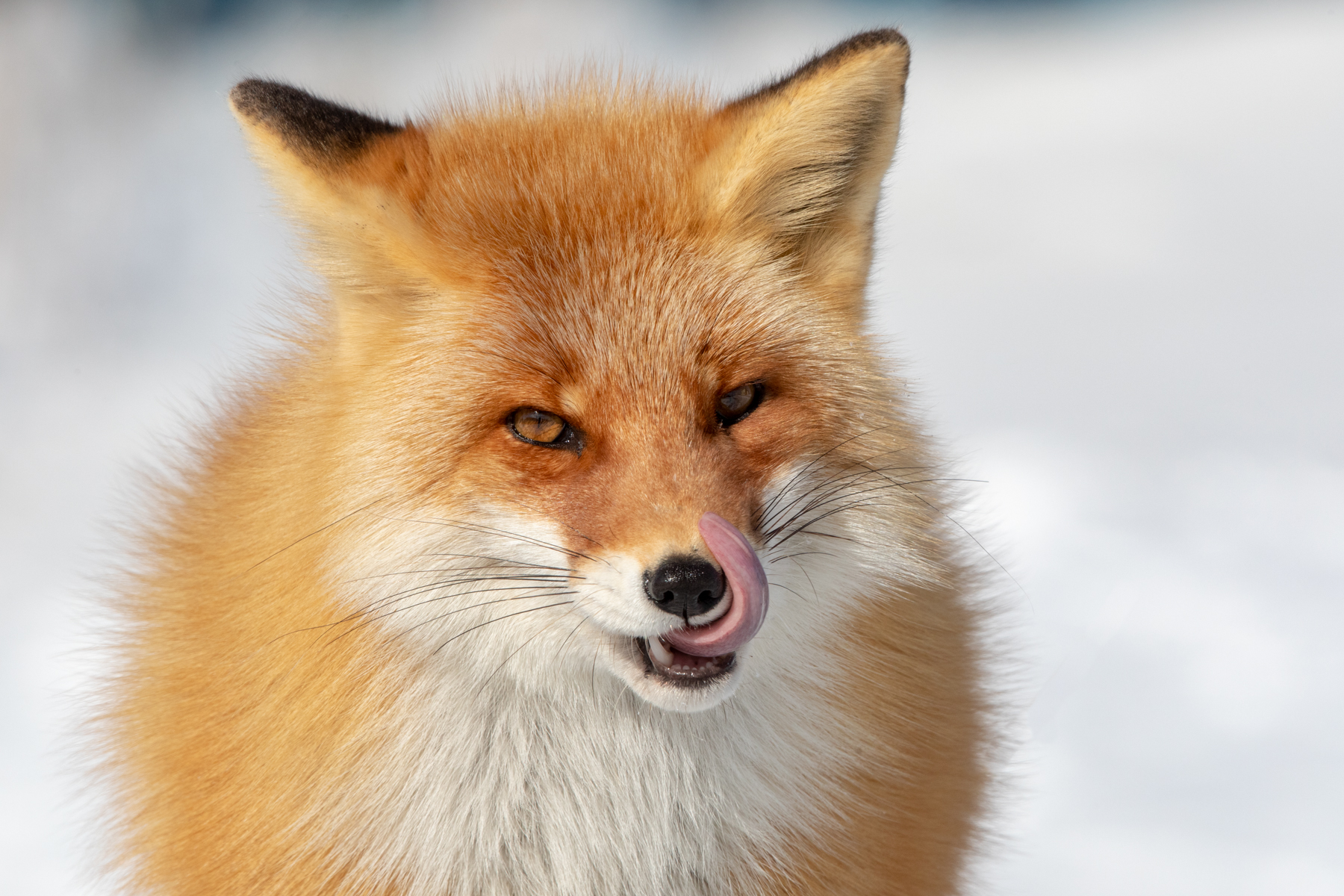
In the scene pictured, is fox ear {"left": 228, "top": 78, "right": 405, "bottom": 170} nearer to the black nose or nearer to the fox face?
the fox face

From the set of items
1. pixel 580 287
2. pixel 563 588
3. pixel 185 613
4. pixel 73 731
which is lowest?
pixel 73 731

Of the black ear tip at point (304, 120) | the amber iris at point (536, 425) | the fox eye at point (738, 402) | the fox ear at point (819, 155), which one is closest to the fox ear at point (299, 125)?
the black ear tip at point (304, 120)

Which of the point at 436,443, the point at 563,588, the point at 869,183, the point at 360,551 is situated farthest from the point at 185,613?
the point at 869,183

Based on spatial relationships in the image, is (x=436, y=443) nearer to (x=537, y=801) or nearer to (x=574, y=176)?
(x=574, y=176)

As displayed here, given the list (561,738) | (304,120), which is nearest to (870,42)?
(304,120)

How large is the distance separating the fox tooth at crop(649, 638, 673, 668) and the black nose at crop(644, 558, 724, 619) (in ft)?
→ 0.60

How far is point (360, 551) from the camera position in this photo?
7.12ft

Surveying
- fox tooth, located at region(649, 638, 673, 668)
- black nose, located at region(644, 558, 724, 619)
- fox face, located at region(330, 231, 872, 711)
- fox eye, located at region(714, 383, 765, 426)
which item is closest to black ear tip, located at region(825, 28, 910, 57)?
fox face, located at region(330, 231, 872, 711)

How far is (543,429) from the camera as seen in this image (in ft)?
6.98

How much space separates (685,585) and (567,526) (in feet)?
0.83

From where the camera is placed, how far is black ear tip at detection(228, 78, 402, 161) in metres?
2.21

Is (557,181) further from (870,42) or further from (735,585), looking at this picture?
(735,585)

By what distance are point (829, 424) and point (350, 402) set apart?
0.91m

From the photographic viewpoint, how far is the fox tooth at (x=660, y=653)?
80.9 inches
